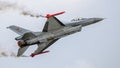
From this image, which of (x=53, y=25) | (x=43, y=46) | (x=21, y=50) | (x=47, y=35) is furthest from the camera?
(x=43, y=46)

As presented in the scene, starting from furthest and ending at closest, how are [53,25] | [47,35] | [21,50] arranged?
[53,25]
[47,35]
[21,50]

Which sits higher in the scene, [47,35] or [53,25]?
[53,25]

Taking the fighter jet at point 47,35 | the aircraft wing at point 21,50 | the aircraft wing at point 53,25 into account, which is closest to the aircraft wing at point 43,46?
the fighter jet at point 47,35

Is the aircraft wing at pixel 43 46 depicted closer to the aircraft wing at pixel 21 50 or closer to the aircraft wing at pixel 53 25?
the aircraft wing at pixel 53 25

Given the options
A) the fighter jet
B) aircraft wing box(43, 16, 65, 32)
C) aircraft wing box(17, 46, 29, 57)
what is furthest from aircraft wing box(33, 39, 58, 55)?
aircraft wing box(17, 46, 29, 57)

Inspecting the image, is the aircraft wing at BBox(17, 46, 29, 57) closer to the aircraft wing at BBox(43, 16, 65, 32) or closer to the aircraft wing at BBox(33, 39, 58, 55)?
the aircraft wing at BBox(33, 39, 58, 55)

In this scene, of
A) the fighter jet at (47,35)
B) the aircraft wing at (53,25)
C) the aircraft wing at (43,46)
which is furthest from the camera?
the aircraft wing at (43,46)

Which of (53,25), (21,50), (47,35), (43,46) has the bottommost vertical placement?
(43,46)

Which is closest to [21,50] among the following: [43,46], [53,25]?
[43,46]

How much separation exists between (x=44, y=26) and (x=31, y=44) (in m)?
4.25

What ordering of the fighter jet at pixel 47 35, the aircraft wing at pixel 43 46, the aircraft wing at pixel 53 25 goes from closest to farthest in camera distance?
the fighter jet at pixel 47 35 → the aircraft wing at pixel 53 25 → the aircraft wing at pixel 43 46

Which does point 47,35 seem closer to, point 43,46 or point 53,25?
point 53,25

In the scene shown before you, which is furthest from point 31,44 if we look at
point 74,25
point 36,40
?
point 74,25

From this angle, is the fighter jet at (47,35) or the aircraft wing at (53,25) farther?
the aircraft wing at (53,25)
